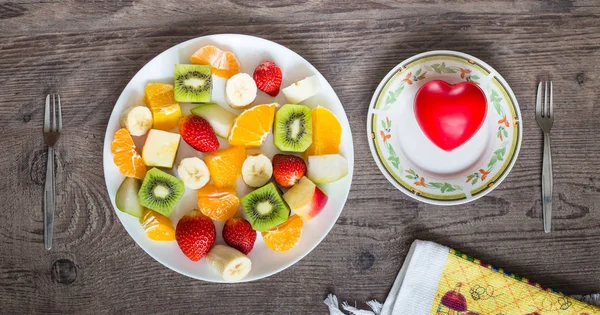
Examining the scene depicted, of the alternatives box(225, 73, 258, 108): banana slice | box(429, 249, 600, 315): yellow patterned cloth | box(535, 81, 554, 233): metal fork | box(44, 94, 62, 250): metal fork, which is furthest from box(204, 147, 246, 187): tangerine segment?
box(535, 81, 554, 233): metal fork

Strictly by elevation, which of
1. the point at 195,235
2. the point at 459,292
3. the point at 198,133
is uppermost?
the point at 198,133

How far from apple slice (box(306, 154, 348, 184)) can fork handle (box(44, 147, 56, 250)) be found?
74 centimetres

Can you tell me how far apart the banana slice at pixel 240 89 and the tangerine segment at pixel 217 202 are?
0.24m

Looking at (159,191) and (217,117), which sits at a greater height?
(217,117)

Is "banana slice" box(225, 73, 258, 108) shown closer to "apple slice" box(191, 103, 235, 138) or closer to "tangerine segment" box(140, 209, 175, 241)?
"apple slice" box(191, 103, 235, 138)

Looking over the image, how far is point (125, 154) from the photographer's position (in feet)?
4.74

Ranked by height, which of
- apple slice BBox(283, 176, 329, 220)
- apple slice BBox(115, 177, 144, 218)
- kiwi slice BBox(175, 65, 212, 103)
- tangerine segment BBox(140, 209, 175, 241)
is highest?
kiwi slice BBox(175, 65, 212, 103)

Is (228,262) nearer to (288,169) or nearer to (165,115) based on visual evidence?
(288,169)

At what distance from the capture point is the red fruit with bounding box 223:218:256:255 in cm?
146

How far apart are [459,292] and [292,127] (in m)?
0.69

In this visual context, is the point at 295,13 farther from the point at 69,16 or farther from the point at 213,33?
the point at 69,16

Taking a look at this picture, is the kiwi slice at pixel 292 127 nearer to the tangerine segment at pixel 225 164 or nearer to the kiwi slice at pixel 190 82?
the tangerine segment at pixel 225 164

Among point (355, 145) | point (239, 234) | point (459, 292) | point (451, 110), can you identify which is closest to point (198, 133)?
point (239, 234)

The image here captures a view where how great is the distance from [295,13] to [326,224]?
0.62 metres
